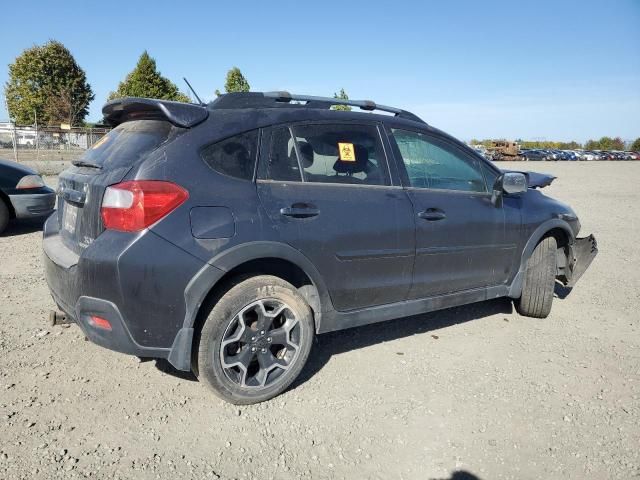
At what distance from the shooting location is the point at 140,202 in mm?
2617

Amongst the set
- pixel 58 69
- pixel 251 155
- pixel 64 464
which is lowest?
pixel 64 464

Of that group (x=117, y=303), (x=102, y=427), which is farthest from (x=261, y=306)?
(x=102, y=427)

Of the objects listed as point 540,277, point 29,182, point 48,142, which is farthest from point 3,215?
point 48,142

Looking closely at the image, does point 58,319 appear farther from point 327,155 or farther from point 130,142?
point 327,155

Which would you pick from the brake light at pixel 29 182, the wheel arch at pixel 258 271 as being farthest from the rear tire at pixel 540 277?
the brake light at pixel 29 182

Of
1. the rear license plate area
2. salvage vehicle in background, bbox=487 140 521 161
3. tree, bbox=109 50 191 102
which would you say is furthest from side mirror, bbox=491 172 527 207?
salvage vehicle in background, bbox=487 140 521 161

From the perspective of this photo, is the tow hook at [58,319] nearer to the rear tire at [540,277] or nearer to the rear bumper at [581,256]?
the rear tire at [540,277]

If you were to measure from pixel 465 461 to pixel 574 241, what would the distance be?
3.15 m

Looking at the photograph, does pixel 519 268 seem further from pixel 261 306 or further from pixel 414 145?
pixel 261 306

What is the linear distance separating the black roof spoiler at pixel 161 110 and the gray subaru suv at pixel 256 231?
0.01 metres

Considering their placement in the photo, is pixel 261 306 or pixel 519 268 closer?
pixel 261 306

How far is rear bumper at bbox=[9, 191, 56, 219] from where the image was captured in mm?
7176

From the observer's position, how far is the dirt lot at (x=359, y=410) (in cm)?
255

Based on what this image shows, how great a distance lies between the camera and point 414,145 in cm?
384
